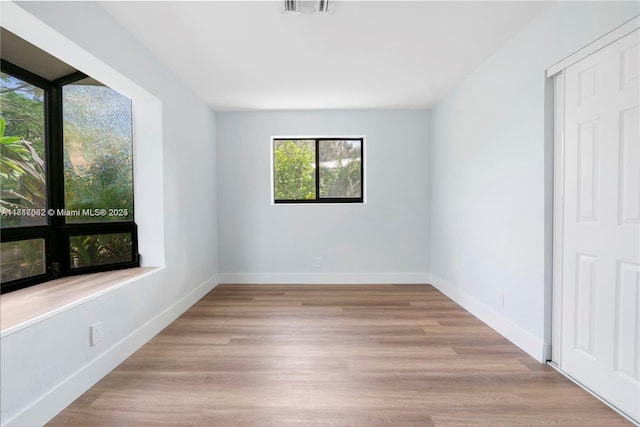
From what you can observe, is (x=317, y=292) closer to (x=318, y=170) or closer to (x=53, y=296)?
(x=318, y=170)

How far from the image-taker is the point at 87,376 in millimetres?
1969

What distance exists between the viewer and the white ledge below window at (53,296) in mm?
1626

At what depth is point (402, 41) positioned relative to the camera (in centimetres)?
257

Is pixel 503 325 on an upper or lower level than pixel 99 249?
lower

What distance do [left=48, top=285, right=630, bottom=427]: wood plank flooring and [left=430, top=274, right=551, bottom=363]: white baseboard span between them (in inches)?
2.6

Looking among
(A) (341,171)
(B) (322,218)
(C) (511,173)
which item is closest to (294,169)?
(A) (341,171)

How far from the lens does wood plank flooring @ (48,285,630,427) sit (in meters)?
1.71

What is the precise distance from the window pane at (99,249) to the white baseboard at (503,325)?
3.30 meters

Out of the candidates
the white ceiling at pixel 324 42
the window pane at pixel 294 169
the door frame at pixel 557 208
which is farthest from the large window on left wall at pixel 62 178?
the door frame at pixel 557 208

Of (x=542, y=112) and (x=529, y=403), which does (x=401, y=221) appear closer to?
(x=542, y=112)

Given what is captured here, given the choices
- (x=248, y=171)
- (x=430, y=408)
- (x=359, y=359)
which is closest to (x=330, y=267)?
(x=248, y=171)

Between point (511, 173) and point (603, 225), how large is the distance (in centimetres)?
88

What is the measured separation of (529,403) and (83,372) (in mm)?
2606

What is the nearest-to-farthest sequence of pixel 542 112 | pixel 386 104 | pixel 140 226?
pixel 542 112, pixel 140 226, pixel 386 104
